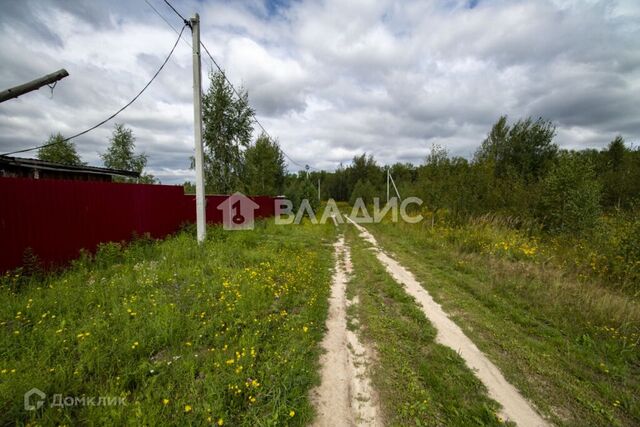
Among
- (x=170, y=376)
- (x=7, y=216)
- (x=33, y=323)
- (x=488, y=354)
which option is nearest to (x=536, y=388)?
(x=488, y=354)

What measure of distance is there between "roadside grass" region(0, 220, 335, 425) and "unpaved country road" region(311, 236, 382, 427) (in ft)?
0.43

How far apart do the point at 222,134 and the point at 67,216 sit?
12350 millimetres

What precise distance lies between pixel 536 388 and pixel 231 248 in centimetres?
618

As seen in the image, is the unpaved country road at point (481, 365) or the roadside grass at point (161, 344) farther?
the unpaved country road at point (481, 365)

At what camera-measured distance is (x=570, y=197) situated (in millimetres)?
8195

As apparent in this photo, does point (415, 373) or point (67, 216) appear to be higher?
point (67, 216)

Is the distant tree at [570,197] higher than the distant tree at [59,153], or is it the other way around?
the distant tree at [59,153]

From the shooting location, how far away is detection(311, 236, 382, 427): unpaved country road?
2.14 m

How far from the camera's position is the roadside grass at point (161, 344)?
80.3 inches

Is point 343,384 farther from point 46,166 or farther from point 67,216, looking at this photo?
point 46,166

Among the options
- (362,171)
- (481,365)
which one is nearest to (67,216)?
(481,365)

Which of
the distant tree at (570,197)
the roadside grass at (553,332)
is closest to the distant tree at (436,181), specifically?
the distant tree at (570,197)

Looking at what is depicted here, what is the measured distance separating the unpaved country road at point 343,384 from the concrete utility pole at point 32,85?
7309mm

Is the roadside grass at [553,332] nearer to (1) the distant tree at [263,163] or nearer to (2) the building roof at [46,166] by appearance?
(2) the building roof at [46,166]
